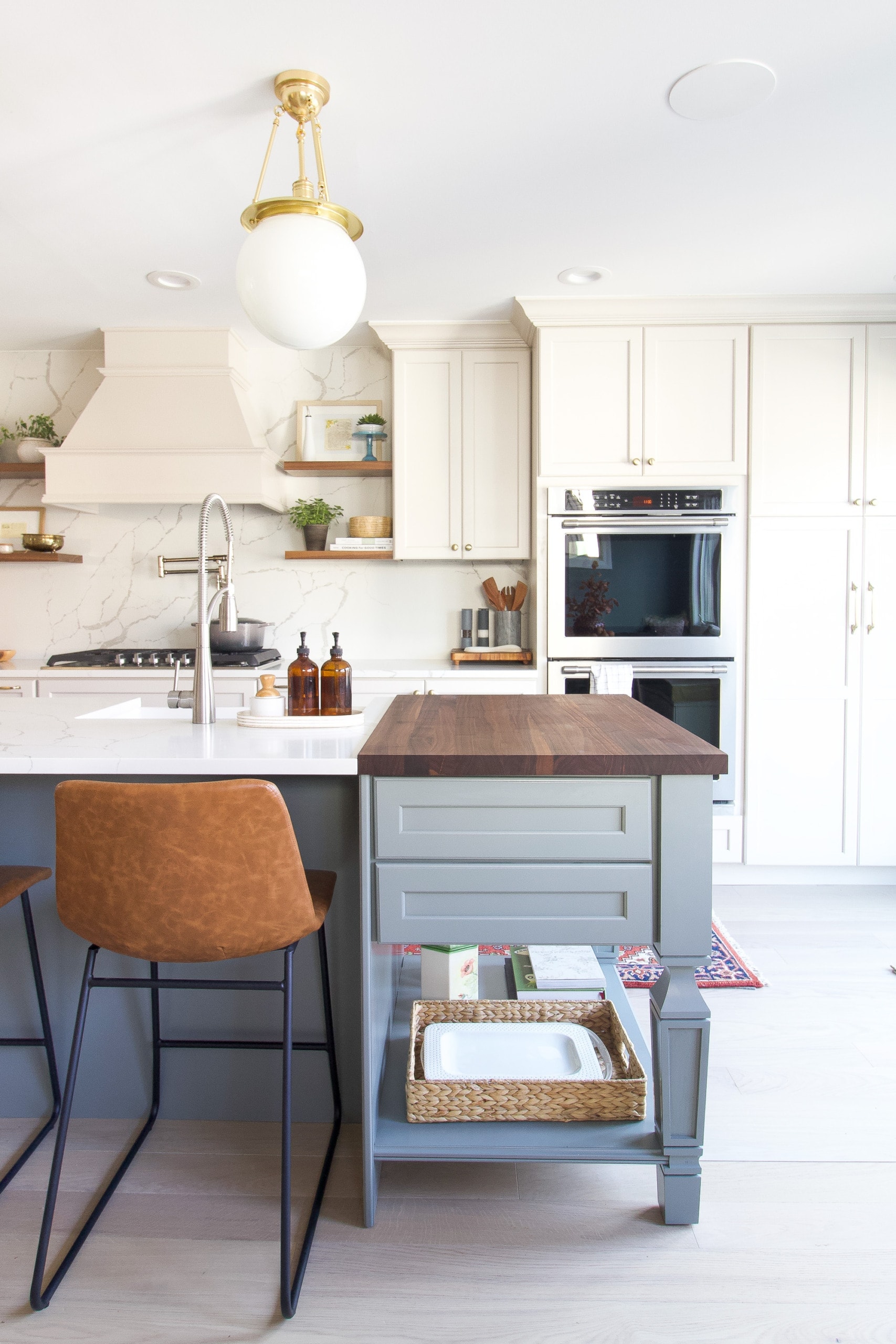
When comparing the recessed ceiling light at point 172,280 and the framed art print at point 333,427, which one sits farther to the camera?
the framed art print at point 333,427

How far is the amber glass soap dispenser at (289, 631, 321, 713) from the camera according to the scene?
187cm

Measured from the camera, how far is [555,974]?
2.18 meters

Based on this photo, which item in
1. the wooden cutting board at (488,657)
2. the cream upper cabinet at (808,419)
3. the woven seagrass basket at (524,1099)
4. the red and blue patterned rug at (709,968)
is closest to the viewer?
the woven seagrass basket at (524,1099)

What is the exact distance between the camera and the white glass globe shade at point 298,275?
161 centimetres

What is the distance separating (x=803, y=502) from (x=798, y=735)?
97 centimetres

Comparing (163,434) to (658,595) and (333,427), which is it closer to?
(333,427)

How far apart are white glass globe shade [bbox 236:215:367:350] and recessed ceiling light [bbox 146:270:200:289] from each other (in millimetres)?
1697

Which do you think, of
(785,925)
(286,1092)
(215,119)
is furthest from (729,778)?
(215,119)

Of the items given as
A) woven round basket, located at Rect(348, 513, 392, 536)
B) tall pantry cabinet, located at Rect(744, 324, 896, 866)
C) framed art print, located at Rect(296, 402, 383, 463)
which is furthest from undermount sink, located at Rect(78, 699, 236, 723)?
tall pantry cabinet, located at Rect(744, 324, 896, 866)

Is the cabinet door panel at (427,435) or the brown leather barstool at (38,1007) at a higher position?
the cabinet door panel at (427,435)

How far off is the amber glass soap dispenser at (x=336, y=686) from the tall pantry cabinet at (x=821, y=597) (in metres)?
2.19

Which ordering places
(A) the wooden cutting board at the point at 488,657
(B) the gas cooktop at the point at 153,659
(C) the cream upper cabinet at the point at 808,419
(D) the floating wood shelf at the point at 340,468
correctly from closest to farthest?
(C) the cream upper cabinet at the point at 808,419 < (B) the gas cooktop at the point at 153,659 < (A) the wooden cutting board at the point at 488,657 < (D) the floating wood shelf at the point at 340,468

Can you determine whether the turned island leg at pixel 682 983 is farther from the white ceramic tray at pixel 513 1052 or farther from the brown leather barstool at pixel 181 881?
the brown leather barstool at pixel 181 881

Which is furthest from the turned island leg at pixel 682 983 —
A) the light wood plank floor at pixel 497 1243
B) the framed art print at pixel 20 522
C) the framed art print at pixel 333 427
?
the framed art print at pixel 20 522
